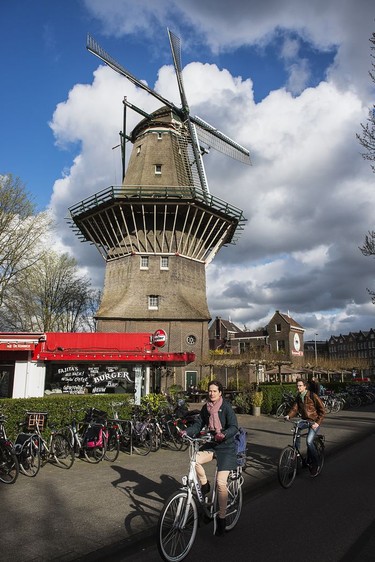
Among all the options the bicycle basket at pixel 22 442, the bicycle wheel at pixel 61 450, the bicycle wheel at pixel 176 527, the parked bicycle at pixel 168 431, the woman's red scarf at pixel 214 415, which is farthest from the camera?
the parked bicycle at pixel 168 431

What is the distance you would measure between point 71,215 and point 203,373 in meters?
16.1

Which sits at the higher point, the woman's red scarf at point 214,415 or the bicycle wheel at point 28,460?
the woman's red scarf at point 214,415

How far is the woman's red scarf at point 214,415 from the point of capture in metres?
5.25

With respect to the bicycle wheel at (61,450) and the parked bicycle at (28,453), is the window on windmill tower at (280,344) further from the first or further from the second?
the parked bicycle at (28,453)

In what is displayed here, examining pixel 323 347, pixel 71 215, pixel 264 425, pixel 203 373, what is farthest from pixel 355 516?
pixel 323 347

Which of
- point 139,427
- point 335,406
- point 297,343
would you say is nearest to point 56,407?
point 139,427

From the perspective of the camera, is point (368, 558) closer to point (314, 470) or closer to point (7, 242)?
point (314, 470)

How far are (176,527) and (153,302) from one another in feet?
88.2

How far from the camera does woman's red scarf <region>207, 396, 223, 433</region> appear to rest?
5246 millimetres

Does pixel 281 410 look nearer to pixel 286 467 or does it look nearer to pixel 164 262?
pixel 286 467

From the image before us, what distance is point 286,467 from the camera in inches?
291

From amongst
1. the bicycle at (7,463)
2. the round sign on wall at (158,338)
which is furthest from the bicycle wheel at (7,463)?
the round sign on wall at (158,338)

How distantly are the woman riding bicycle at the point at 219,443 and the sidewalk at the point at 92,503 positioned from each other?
106 cm

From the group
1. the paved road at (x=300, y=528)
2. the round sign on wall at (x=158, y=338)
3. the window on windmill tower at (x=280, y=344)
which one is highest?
the window on windmill tower at (x=280, y=344)
